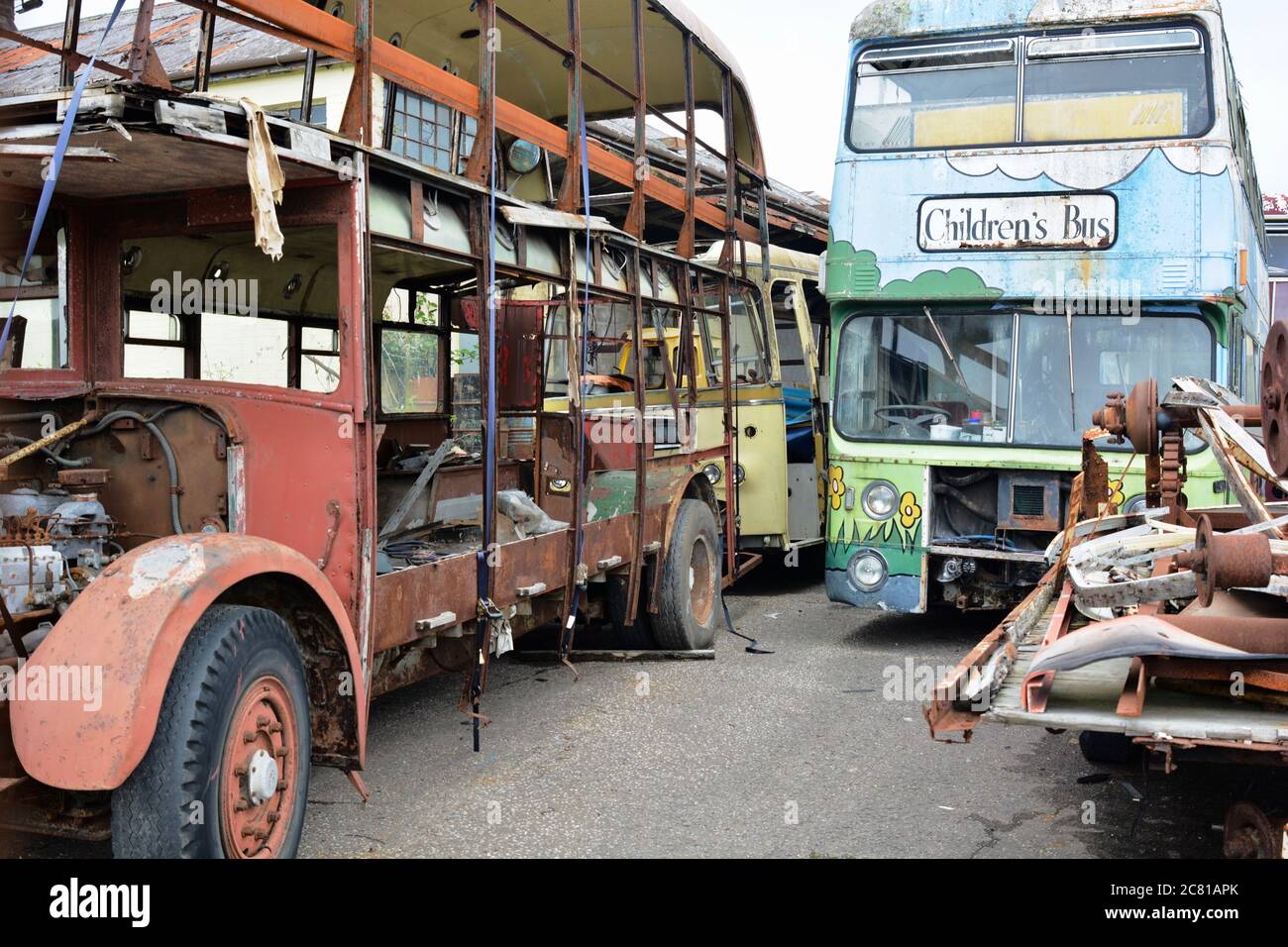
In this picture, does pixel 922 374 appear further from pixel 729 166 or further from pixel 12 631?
pixel 12 631

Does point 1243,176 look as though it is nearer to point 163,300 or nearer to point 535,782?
point 535,782

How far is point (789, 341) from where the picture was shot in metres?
10.6

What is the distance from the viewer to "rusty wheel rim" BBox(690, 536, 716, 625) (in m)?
8.05

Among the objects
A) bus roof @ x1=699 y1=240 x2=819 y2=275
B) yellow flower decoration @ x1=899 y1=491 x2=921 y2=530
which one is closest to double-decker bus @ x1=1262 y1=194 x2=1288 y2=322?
bus roof @ x1=699 y1=240 x2=819 y2=275

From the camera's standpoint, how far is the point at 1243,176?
27.3 feet

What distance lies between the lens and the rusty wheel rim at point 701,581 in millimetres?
8047

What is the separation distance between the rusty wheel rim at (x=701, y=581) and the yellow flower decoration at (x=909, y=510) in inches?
54.3

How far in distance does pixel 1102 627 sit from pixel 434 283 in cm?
497

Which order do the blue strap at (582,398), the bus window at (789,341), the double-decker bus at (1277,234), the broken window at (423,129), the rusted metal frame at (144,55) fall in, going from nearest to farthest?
the rusted metal frame at (144,55) → the blue strap at (582,398) → the broken window at (423,129) → the bus window at (789,341) → the double-decker bus at (1277,234)

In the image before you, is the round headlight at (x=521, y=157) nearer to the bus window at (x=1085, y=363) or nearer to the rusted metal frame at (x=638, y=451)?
the rusted metal frame at (x=638, y=451)

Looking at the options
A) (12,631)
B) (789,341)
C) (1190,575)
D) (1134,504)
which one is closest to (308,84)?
(12,631)

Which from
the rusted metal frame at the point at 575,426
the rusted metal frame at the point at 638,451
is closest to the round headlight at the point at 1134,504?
the rusted metal frame at the point at 638,451

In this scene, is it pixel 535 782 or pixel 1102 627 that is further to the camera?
pixel 535 782

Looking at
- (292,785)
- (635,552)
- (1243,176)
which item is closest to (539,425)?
(635,552)
